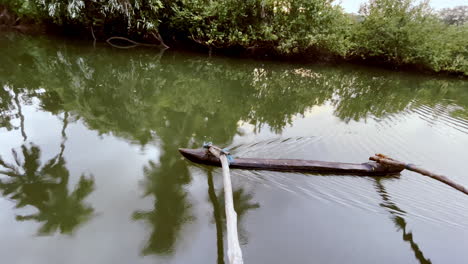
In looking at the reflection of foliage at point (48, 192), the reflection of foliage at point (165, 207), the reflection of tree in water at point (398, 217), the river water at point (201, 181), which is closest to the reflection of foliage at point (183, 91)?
the river water at point (201, 181)

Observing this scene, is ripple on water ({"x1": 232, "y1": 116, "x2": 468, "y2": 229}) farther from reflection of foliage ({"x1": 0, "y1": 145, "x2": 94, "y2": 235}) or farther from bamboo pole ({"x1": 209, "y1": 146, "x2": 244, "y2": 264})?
reflection of foliage ({"x1": 0, "y1": 145, "x2": 94, "y2": 235})

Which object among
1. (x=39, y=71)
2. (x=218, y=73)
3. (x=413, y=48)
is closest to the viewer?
(x=39, y=71)

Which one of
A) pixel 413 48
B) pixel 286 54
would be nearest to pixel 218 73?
pixel 286 54

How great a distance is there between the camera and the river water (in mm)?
2738

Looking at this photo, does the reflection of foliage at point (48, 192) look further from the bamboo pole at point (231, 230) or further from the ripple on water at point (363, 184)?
the ripple on water at point (363, 184)

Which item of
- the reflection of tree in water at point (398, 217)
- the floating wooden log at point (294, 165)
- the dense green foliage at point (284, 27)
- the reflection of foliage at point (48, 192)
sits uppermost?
the dense green foliage at point (284, 27)

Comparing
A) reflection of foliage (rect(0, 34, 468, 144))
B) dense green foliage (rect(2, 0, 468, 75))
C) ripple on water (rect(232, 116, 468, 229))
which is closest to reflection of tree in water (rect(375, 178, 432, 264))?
ripple on water (rect(232, 116, 468, 229))

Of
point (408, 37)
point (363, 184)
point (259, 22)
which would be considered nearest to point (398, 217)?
point (363, 184)

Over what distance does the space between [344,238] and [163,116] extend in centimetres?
427

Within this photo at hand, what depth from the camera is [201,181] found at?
3676 mm

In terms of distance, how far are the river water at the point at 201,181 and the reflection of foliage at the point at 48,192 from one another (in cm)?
2

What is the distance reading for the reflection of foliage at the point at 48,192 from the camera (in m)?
2.84

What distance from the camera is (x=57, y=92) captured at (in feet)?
22.0

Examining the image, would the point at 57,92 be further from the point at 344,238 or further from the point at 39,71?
the point at 344,238
